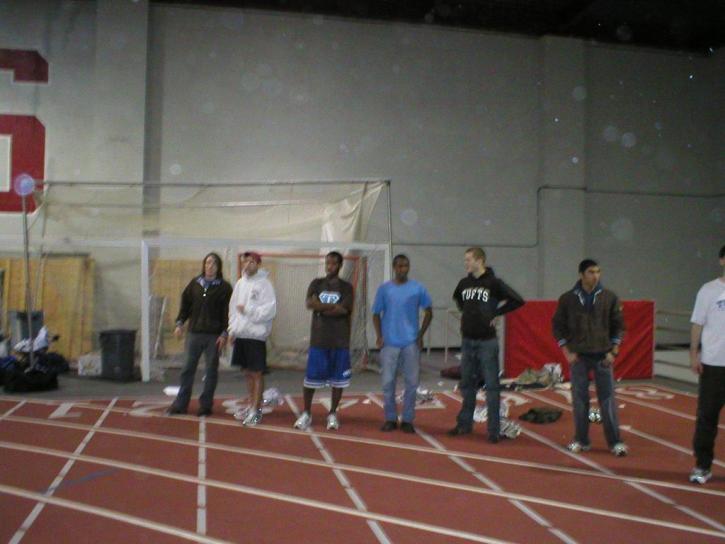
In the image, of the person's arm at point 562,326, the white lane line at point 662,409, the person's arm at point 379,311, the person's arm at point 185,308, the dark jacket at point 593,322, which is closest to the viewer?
the dark jacket at point 593,322

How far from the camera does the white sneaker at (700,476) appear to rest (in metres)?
5.06

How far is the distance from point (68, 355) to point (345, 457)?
8.00 m

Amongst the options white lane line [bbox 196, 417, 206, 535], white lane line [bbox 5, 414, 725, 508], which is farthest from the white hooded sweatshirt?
white lane line [bbox 5, 414, 725, 508]

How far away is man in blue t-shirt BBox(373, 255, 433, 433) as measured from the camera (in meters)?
6.58

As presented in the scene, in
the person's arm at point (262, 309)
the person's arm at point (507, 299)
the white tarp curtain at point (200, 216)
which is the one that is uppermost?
the white tarp curtain at point (200, 216)

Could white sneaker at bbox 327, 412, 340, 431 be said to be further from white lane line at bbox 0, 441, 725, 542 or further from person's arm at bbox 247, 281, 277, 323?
white lane line at bbox 0, 441, 725, 542

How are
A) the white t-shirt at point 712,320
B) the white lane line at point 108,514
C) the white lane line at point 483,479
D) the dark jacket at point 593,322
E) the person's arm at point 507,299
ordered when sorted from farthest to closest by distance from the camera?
1. the person's arm at point 507,299
2. the dark jacket at point 593,322
3. the white t-shirt at point 712,320
4. the white lane line at point 483,479
5. the white lane line at point 108,514

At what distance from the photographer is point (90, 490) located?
15.5 feet

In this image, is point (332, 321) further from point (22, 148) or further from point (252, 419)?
point (22, 148)

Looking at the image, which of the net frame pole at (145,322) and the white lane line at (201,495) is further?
the net frame pole at (145,322)

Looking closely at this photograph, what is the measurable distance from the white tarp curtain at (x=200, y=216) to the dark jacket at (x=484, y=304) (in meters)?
4.74

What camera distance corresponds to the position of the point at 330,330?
6613 millimetres

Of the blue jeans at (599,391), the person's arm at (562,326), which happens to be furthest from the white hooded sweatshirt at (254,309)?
A: the blue jeans at (599,391)

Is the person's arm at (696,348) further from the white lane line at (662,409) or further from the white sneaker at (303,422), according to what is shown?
the white sneaker at (303,422)
